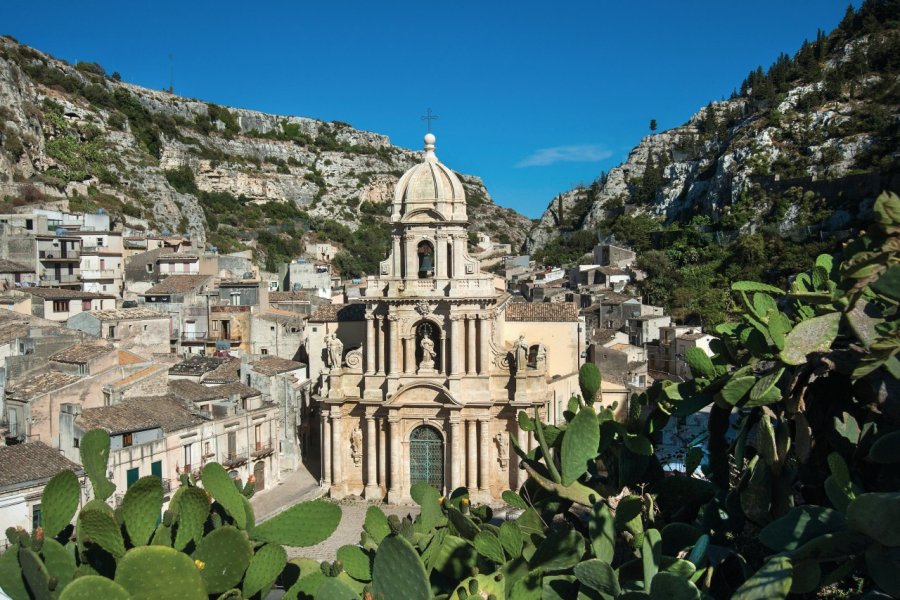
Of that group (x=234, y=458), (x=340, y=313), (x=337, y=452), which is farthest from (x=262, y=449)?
(x=340, y=313)

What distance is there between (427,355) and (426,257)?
A: 3.46 meters

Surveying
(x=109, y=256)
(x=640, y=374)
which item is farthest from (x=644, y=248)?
(x=109, y=256)

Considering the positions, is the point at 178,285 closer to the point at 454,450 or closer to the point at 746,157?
the point at 454,450

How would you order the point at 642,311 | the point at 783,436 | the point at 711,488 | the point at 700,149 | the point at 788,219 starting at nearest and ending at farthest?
the point at 783,436 < the point at 711,488 < the point at 642,311 < the point at 788,219 < the point at 700,149

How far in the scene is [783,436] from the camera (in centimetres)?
618

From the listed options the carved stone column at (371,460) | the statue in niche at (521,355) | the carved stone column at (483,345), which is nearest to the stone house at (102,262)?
the carved stone column at (371,460)

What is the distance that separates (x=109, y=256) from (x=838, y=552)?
4859 centimetres

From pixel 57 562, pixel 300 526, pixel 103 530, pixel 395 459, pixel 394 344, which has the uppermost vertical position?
pixel 394 344

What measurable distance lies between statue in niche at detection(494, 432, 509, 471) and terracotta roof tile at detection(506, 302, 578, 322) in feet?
17.4

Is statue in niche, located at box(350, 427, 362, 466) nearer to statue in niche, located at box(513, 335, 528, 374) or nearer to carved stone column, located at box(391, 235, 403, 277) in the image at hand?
carved stone column, located at box(391, 235, 403, 277)

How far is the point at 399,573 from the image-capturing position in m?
6.14

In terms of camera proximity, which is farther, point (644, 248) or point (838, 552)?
point (644, 248)

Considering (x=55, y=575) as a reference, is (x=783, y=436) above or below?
above

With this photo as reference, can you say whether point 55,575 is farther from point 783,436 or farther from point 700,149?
point 700,149
